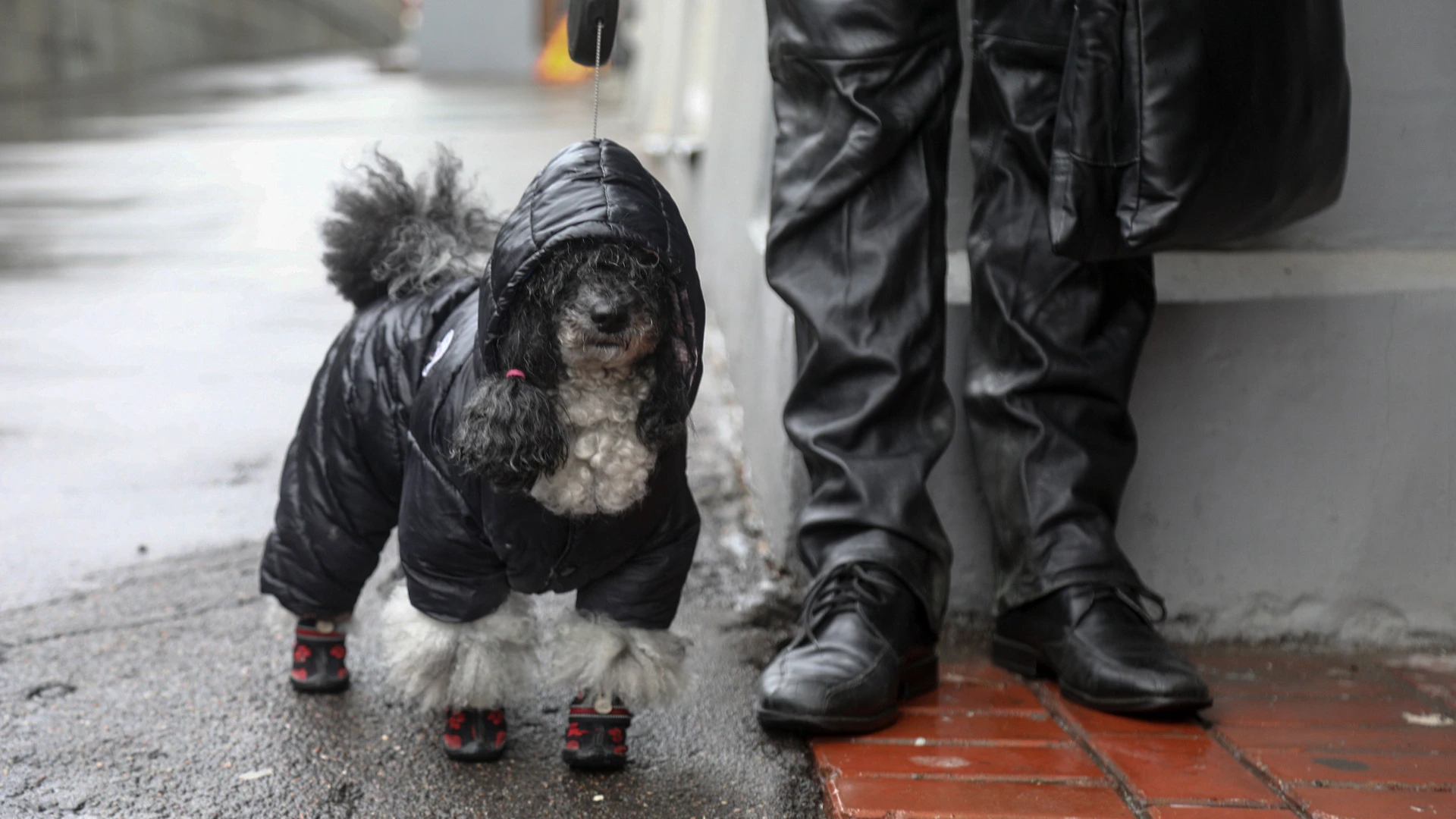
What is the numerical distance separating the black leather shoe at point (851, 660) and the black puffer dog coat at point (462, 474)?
0.27m

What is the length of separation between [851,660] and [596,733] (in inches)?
17.4

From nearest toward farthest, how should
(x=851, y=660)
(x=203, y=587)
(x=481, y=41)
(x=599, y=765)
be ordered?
1. (x=599, y=765)
2. (x=851, y=660)
3. (x=203, y=587)
4. (x=481, y=41)

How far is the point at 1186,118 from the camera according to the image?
2.16 m

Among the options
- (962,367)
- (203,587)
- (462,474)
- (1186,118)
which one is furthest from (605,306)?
(203,587)

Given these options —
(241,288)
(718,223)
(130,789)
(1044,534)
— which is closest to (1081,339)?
(1044,534)

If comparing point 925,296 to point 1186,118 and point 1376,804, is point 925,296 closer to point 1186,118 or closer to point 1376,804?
point 1186,118

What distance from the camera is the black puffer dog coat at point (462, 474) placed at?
1905 mm

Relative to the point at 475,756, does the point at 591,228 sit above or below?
above

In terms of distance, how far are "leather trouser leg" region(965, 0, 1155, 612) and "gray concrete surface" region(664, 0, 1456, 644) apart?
0.21 metres

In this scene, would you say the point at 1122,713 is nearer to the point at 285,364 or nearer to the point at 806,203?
the point at 806,203

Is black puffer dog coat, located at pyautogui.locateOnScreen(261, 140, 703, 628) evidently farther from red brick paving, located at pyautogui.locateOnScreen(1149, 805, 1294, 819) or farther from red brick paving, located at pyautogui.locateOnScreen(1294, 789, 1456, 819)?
red brick paving, located at pyautogui.locateOnScreen(1294, 789, 1456, 819)

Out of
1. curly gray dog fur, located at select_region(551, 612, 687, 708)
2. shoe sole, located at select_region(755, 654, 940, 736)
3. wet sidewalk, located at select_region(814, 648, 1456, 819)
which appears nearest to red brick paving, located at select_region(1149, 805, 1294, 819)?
wet sidewalk, located at select_region(814, 648, 1456, 819)

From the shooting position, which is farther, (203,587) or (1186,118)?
(203,587)

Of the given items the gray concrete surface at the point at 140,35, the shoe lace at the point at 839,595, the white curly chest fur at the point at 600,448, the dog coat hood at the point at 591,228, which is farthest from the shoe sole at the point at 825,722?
the gray concrete surface at the point at 140,35
